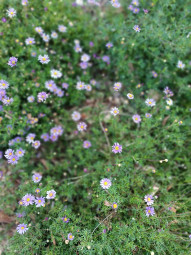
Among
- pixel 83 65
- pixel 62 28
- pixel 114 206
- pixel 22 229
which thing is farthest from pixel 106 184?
pixel 62 28

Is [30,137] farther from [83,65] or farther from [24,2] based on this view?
[24,2]

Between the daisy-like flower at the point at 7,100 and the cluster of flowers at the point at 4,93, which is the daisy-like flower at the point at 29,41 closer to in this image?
the cluster of flowers at the point at 4,93

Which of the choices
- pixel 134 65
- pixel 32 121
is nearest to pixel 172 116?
pixel 134 65

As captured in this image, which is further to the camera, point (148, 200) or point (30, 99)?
point (30, 99)

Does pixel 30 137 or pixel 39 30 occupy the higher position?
pixel 39 30

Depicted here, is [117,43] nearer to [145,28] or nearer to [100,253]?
[145,28]

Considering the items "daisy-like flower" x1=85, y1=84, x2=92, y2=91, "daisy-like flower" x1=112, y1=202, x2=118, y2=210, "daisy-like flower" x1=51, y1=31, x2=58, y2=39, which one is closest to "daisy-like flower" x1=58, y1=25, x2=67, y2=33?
"daisy-like flower" x1=51, y1=31, x2=58, y2=39

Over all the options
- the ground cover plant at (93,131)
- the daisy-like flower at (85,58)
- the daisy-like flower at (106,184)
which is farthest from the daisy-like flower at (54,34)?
the daisy-like flower at (106,184)

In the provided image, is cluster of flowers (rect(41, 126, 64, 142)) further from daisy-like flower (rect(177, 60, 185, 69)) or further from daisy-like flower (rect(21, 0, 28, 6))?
daisy-like flower (rect(177, 60, 185, 69))
